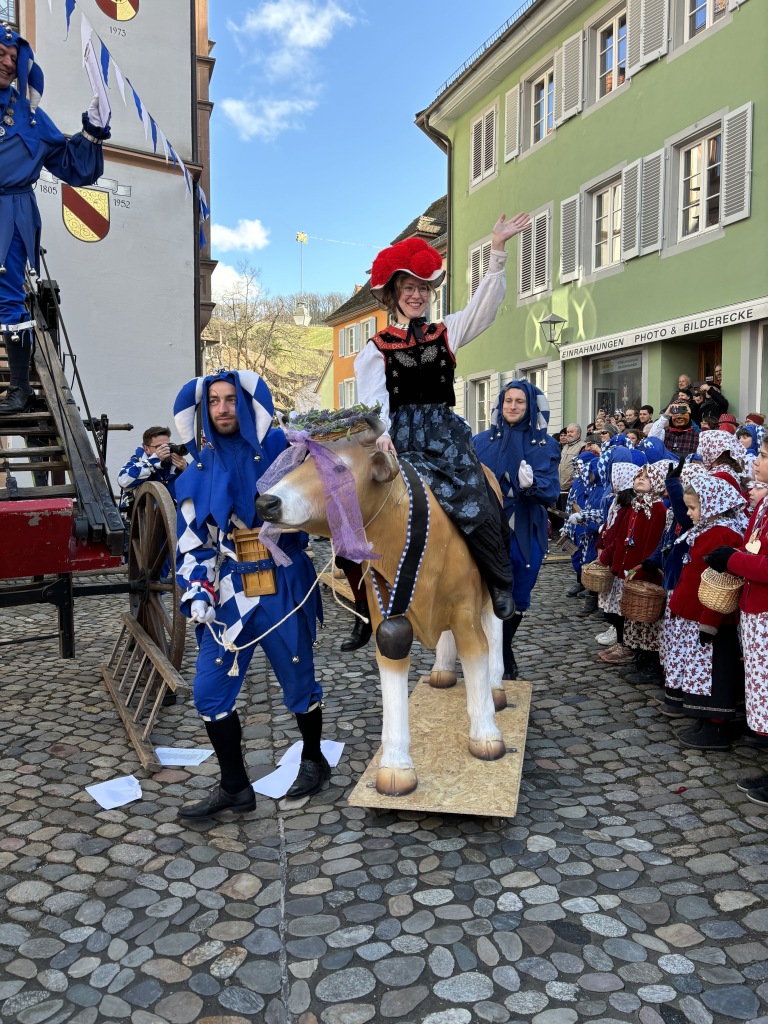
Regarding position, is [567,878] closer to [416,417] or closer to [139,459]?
[416,417]

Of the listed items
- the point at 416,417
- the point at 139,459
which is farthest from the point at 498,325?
the point at 416,417

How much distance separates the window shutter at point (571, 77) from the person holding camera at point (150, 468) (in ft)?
39.2

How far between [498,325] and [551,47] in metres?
5.52

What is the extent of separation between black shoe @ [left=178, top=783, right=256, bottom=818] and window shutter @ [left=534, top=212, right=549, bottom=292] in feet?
45.4

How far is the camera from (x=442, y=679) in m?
4.18

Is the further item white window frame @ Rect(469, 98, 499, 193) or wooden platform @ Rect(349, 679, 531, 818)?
white window frame @ Rect(469, 98, 499, 193)

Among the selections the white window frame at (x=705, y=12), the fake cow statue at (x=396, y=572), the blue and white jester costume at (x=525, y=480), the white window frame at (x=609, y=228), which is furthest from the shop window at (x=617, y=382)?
the fake cow statue at (x=396, y=572)

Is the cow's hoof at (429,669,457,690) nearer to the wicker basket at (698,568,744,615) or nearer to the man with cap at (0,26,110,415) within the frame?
the wicker basket at (698,568,744,615)

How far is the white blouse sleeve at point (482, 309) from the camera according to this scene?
138 inches

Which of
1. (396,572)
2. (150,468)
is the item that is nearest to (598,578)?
(396,572)

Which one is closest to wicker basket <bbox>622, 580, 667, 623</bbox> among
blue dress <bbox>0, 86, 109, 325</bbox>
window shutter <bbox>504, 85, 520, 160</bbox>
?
blue dress <bbox>0, 86, 109, 325</bbox>

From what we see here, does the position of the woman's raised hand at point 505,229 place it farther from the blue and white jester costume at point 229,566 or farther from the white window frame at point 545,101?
the white window frame at point 545,101

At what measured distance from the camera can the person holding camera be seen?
550 centimetres

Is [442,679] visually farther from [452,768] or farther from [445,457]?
[445,457]
